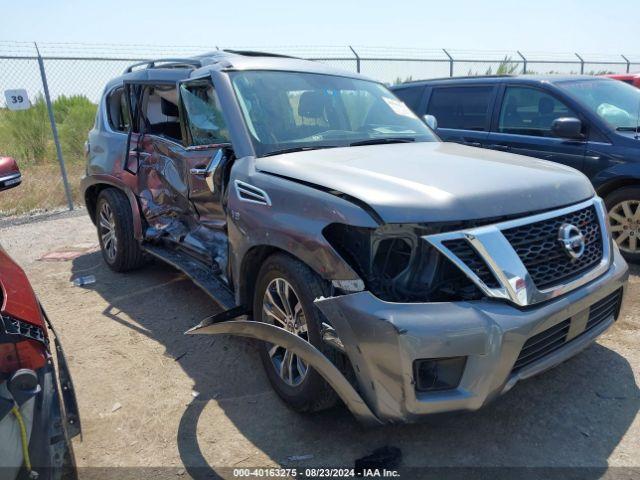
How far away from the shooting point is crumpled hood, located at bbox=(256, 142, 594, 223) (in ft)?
7.57

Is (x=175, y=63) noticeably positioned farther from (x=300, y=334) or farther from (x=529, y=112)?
(x=529, y=112)

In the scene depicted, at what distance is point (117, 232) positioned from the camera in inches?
196

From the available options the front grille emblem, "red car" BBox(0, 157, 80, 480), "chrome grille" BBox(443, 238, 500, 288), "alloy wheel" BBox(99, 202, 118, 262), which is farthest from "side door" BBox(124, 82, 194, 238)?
the front grille emblem

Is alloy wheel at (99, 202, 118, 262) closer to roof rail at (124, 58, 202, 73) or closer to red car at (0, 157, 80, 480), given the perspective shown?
roof rail at (124, 58, 202, 73)

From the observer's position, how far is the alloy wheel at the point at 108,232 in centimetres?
520

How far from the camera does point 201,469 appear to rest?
256cm

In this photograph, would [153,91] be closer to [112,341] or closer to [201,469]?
[112,341]

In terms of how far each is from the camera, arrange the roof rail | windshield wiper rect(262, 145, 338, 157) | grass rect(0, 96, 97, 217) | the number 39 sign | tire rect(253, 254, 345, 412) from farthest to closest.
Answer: grass rect(0, 96, 97, 217) < the number 39 sign < the roof rail < windshield wiper rect(262, 145, 338, 157) < tire rect(253, 254, 345, 412)

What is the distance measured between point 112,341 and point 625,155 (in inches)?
184

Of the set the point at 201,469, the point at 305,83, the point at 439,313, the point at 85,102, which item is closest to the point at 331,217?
the point at 439,313

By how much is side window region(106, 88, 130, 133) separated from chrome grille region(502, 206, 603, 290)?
4.01 m

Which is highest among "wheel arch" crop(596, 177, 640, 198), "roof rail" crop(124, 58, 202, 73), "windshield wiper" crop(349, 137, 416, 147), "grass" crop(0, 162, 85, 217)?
"roof rail" crop(124, 58, 202, 73)

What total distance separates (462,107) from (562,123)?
1443mm

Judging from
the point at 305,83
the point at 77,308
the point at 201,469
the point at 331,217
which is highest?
the point at 305,83
